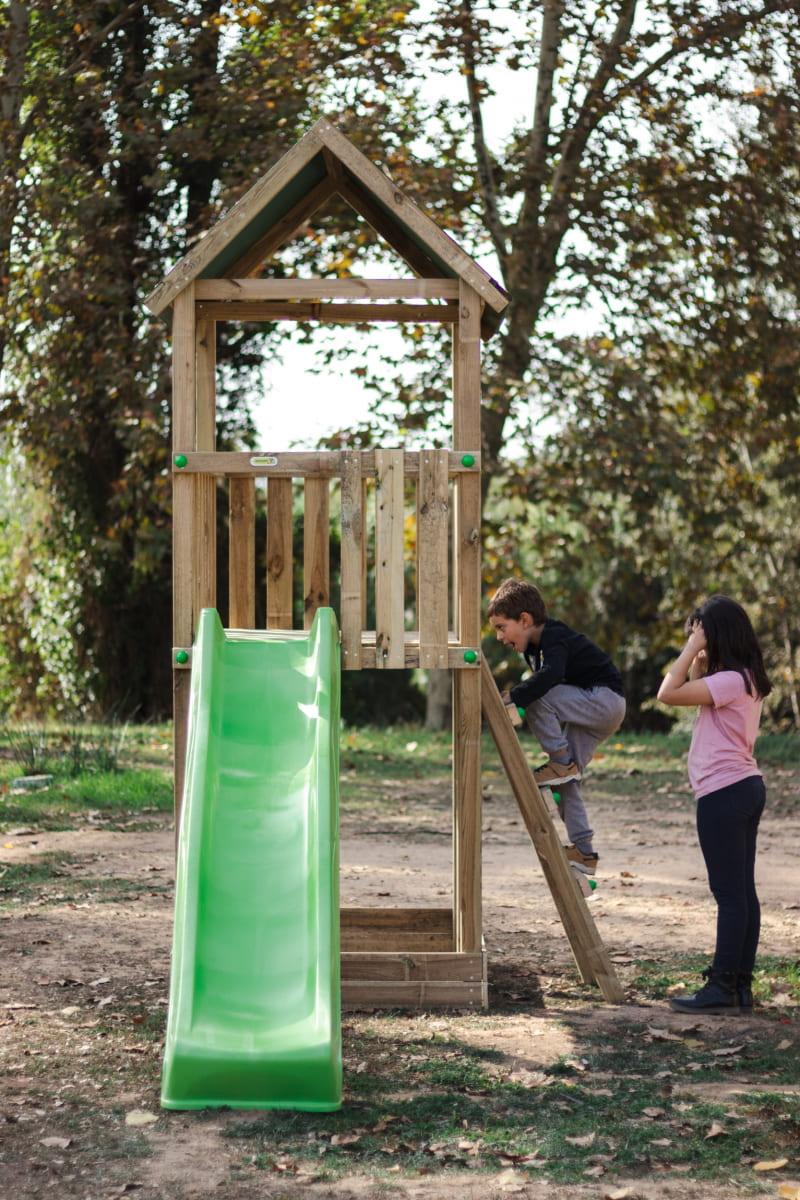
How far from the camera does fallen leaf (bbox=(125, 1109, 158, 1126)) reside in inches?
165

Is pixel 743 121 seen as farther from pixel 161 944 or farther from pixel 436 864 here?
pixel 161 944

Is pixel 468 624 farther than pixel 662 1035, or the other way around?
pixel 468 624

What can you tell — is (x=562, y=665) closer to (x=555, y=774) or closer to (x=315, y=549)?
(x=555, y=774)

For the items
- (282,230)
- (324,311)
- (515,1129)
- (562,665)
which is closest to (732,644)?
(562,665)

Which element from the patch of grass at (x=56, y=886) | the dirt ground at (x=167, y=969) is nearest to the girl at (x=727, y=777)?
the dirt ground at (x=167, y=969)

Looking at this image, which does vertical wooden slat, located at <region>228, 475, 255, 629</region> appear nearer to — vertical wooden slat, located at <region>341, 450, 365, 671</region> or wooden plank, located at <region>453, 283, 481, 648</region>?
vertical wooden slat, located at <region>341, 450, 365, 671</region>

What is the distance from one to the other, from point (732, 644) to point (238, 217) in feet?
9.02

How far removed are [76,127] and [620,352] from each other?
6.66 meters

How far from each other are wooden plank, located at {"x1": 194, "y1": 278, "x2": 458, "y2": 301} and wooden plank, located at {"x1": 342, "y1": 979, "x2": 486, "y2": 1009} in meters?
2.95

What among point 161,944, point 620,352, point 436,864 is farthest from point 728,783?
point 620,352

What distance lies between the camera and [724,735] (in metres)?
5.53

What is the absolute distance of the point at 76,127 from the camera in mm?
15352

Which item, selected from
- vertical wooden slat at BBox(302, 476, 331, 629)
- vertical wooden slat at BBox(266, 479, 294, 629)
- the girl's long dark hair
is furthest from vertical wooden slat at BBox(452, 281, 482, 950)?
the girl's long dark hair

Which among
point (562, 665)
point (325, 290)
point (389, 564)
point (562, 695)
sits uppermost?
point (325, 290)
